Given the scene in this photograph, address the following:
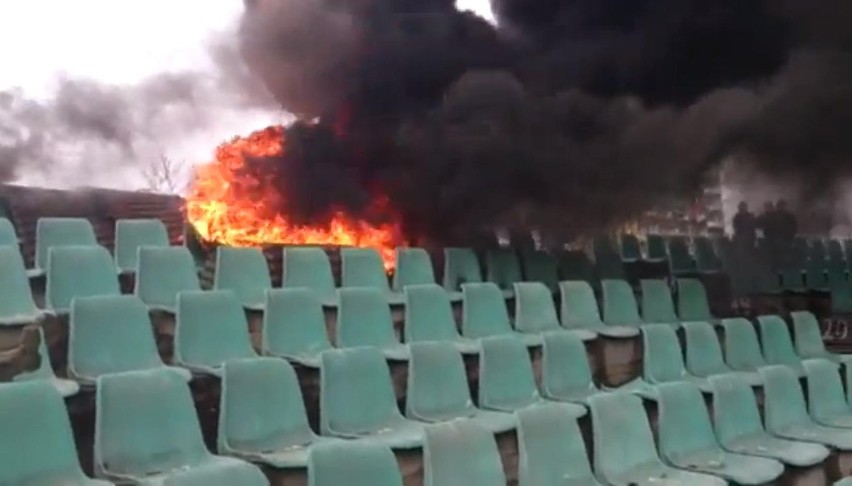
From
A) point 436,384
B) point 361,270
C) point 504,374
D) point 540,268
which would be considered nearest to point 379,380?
point 436,384

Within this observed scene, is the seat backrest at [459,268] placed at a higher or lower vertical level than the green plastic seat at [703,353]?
higher

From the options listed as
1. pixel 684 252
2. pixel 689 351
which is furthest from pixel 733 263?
pixel 689 351

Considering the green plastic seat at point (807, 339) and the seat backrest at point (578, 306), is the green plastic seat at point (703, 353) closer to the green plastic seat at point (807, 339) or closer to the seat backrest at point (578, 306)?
the seat backrest at point (578, 306)

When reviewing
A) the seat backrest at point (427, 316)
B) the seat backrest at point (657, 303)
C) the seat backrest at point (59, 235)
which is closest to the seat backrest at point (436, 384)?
the seat backrest at point (427, 316)

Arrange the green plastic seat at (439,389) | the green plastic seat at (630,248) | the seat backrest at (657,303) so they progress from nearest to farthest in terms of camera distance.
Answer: the green plastic seat at (439,389), the seat backrest at (657,303), the green plastic seat at (630,248)

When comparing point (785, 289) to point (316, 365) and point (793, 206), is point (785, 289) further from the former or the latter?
point (316, 365)

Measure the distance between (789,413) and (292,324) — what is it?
1.79m

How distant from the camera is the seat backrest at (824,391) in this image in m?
3.52

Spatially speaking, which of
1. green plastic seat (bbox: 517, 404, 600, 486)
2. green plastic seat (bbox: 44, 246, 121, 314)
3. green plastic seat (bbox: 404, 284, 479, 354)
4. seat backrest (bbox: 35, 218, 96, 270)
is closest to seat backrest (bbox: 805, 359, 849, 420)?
green plastic seat (bbox: 404, 284, 479, 354)

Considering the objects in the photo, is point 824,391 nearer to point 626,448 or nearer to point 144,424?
point 626,448

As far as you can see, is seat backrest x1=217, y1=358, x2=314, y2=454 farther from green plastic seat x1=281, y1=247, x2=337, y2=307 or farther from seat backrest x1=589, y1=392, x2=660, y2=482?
green plastic seat x1=281, y1=247, x2=337, y2=307

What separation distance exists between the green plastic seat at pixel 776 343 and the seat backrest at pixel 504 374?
1.47 metres

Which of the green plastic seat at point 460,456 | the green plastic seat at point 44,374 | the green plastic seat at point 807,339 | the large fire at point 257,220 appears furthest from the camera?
the large fire at point 257,220

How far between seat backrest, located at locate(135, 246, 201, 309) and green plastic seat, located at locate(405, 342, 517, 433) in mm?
995
